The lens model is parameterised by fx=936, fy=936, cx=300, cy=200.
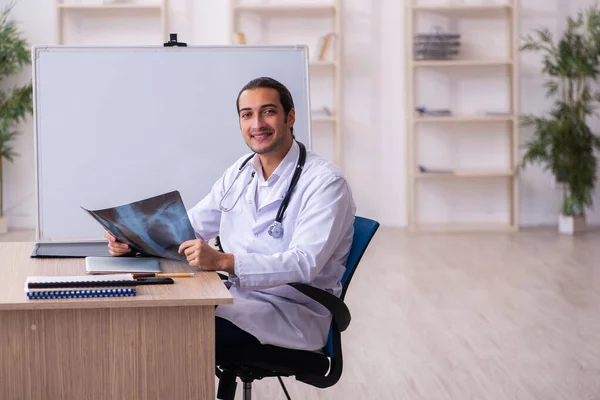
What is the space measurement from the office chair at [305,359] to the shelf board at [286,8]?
5663mm

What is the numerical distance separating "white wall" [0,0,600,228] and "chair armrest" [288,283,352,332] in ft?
19.4

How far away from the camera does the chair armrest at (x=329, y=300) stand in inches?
92.5

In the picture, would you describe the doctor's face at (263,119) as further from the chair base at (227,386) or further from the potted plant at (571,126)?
the potted plant at (571,126)

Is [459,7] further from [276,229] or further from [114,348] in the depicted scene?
[114,348]

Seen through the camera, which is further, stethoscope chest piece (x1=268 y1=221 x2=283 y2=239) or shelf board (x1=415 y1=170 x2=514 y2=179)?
shelf board (x1=415 y1=170 x2=514 y2=179)

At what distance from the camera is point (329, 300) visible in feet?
7.81

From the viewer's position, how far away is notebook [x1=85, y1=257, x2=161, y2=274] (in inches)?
91.5

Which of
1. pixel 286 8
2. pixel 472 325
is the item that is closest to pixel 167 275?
pixel 472 325

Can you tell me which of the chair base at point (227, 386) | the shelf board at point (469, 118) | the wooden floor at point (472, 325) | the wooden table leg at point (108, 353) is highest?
the shelf board at point (469, 118)

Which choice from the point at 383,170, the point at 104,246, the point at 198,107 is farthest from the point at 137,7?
the point at 104,246

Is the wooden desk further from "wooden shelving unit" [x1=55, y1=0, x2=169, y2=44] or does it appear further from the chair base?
"wooden shelving unit" [x1=55, y1=0, x2=169, y2=44]

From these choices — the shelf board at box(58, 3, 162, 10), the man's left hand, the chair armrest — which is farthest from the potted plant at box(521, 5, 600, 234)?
the man's left hand

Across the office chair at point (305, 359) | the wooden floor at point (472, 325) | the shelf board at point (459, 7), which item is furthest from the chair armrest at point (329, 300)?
the shelf board at point (459, 7)

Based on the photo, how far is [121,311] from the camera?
2.02m
